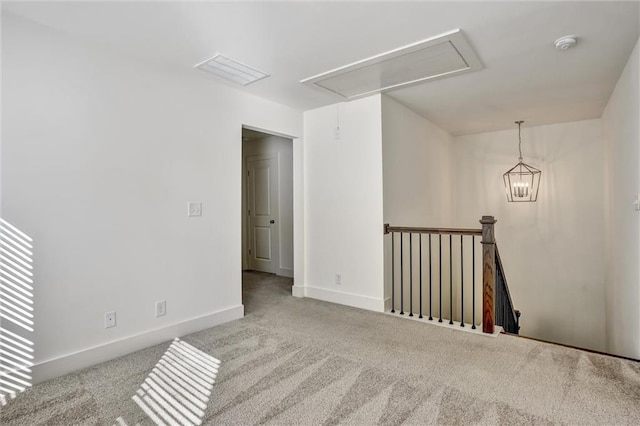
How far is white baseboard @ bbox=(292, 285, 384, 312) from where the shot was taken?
143 inches

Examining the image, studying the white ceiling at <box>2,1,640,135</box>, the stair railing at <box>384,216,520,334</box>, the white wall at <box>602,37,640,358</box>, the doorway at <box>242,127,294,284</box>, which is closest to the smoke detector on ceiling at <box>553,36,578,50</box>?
the white ceiling at <box>2,1,640,135</box>

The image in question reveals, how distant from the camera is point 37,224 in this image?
7.17ft

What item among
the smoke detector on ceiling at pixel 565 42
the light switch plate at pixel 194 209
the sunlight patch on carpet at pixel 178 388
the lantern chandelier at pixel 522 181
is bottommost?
the sunlight patch on carpet at pixel 178 388

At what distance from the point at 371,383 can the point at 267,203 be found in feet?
13.6

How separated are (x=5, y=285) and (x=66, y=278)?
12.1 inches

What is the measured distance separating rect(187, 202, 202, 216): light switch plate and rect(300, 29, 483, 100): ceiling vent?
4.87ft

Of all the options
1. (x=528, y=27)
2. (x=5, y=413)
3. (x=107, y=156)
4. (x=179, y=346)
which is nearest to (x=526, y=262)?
(x=528, y=27)

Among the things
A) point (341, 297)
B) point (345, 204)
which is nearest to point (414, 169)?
point (345, 204)

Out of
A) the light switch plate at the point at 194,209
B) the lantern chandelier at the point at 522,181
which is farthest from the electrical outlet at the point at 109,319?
the lantern chandelier at the point at 522,181

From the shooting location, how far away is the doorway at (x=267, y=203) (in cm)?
555

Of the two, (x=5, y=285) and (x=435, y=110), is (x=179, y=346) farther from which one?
(x=435, y=110)

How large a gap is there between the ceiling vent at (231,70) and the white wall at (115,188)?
0.22 meters

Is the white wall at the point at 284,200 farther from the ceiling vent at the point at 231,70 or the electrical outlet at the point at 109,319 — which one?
the electrical outlet at the point at 109,319

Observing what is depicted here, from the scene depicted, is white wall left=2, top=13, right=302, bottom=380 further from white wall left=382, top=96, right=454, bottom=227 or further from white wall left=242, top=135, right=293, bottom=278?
white wall left=242, top=135, right=293, bottom=278
